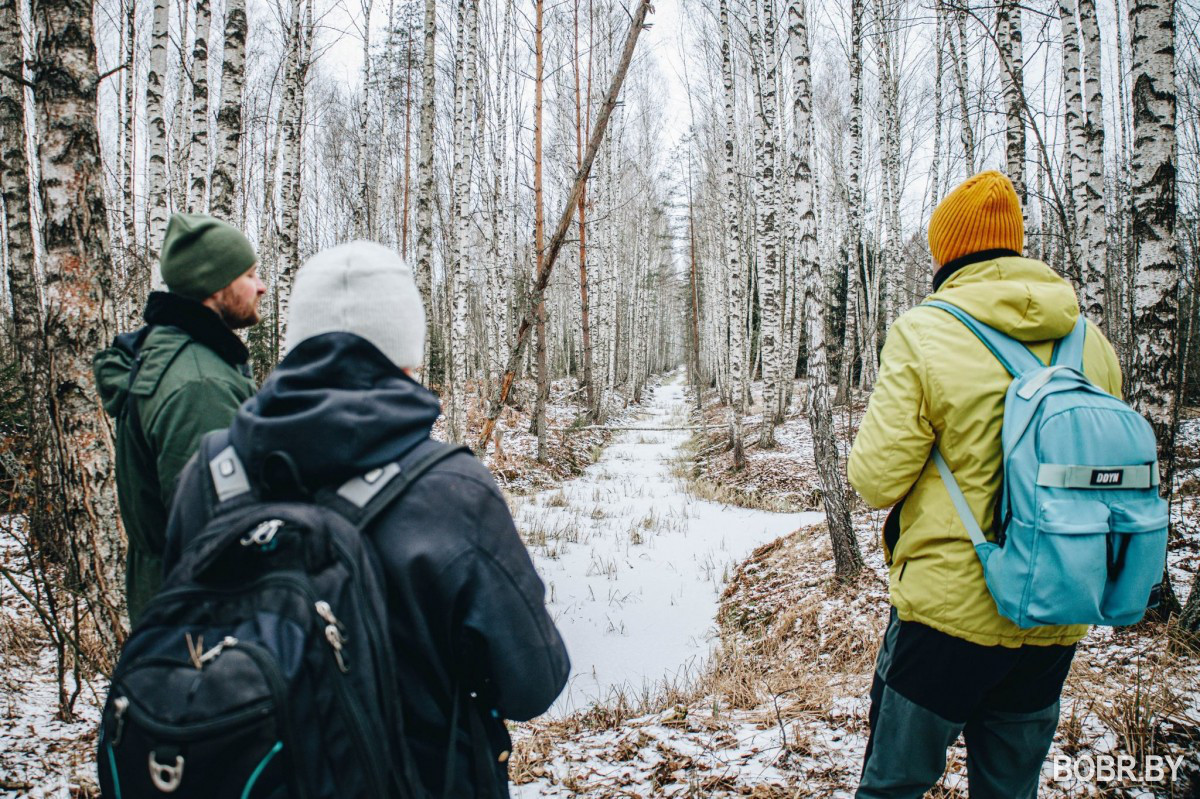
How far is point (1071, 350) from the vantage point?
165 cm

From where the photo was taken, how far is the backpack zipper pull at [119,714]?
0.88 meters

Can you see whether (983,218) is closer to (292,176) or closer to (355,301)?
(355,301)

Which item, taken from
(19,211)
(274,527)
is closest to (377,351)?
(274,527)

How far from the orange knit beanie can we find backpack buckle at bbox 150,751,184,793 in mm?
2068

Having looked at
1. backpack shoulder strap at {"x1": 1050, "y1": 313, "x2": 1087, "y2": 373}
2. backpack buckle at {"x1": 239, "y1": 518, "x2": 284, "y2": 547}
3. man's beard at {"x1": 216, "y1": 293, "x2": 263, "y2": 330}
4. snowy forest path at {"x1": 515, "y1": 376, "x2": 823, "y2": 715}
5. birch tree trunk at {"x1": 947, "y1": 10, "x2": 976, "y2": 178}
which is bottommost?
snowy forest path at {"x1": 515, "y1": 376, "x2": 823, "y2": 715}

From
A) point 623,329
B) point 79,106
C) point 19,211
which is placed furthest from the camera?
point 623,329

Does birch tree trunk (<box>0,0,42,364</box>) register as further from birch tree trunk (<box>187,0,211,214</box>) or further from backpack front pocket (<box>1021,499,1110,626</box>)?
backpack front pocket (<box>1021,499,1110,626</box>)

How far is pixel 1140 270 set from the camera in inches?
143

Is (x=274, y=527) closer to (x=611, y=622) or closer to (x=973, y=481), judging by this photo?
(x=973, y=481)

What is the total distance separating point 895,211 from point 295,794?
1626cm

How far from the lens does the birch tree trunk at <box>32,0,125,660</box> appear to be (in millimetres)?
2559

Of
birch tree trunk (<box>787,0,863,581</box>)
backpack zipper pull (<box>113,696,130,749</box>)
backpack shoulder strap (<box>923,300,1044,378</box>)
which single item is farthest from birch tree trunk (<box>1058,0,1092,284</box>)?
backpack zipper pull (<box>113,696,130,749</box>)

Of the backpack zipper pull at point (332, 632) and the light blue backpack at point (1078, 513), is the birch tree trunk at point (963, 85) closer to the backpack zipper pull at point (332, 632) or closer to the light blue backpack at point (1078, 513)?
the light blue backpack at point (1078, 513)

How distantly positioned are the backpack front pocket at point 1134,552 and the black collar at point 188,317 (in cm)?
255
